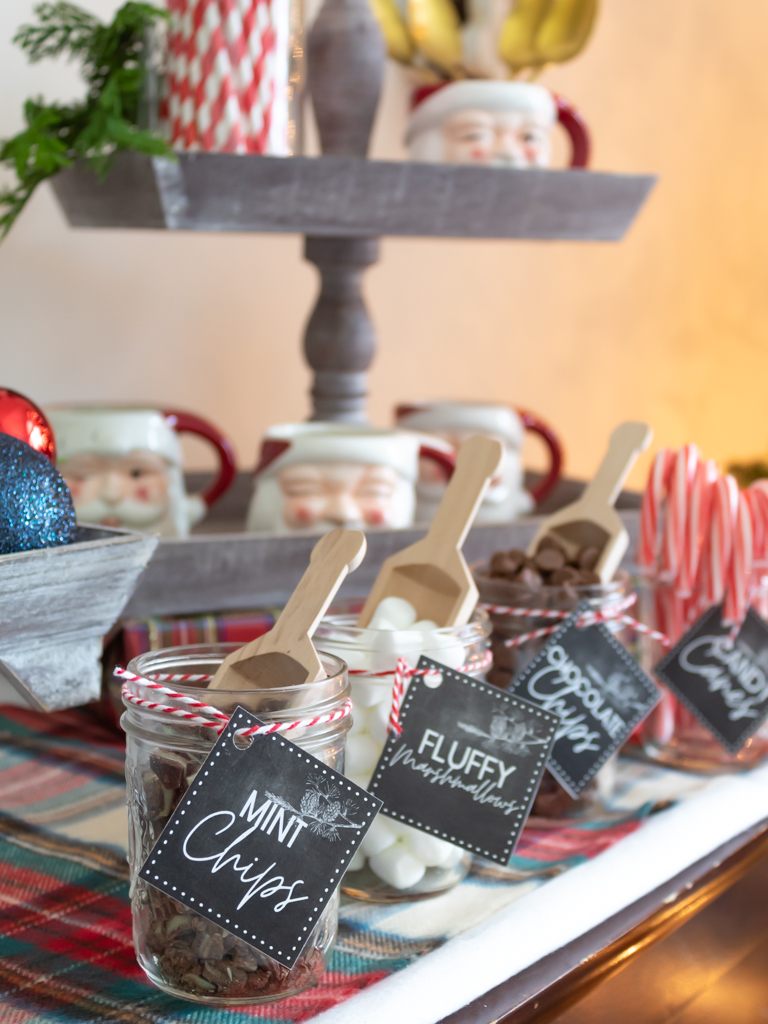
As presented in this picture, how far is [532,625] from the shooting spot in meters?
0.62

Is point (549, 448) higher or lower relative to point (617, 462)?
lower

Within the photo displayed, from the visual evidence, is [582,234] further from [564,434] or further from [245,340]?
[564,434]

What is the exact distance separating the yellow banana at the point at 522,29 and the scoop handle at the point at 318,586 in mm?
538

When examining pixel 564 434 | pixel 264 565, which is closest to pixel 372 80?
pixel 264 565

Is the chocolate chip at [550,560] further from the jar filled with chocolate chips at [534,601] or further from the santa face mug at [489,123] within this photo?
the santa face mug at [489,123]

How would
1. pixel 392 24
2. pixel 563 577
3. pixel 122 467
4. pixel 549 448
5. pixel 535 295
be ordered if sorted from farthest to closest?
pixel 535 295 → pixel 549 448 → pixel 392 24 → pixel 122 467 → pixel 563 577

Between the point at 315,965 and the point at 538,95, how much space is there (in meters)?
0.65

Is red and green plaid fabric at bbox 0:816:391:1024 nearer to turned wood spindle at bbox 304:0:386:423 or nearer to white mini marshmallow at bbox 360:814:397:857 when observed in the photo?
white mini marshmallow at bbox 360:814:397:857

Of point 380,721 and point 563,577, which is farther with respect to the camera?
point 563,577

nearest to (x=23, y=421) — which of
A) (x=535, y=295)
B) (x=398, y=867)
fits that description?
(x=398, y=867)

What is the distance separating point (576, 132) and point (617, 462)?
0.37 m

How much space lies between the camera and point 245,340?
1171 millimetres

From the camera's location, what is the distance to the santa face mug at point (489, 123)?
2.54 feet

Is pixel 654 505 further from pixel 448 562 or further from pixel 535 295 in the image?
pixel 535 295
